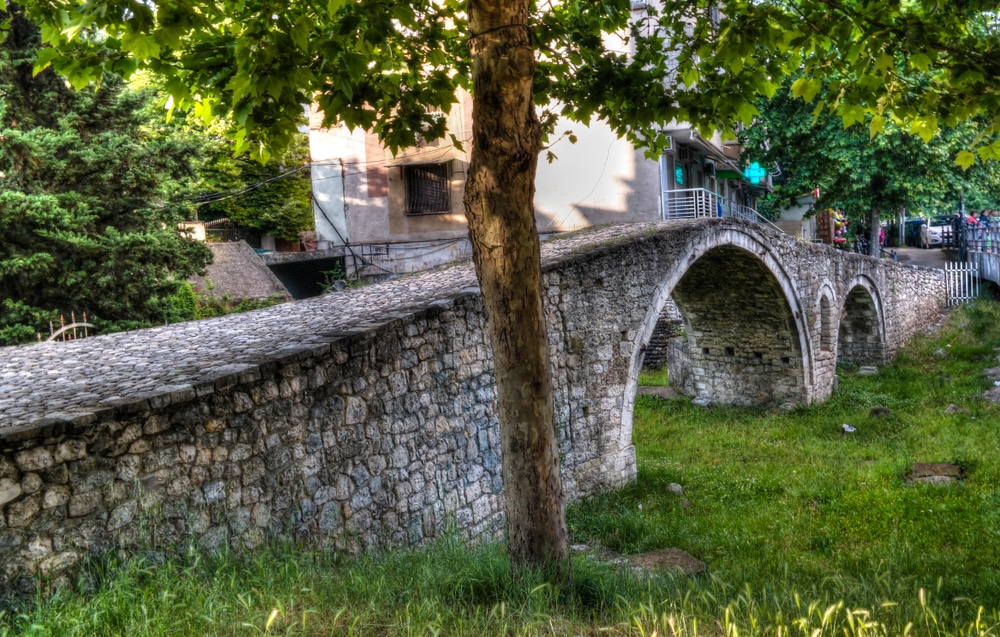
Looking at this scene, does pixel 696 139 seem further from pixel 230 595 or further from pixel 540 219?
pixel 230 595

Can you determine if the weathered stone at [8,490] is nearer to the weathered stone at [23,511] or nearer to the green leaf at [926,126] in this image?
the weathered stone at [23,511]

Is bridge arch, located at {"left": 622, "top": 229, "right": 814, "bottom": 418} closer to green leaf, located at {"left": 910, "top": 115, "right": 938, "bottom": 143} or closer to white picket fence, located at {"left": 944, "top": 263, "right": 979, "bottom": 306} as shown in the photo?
green leaf, located at {"left": 910, "top": 115, "right": 938, "bottom": 143}

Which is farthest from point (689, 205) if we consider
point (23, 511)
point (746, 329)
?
point (23, 511)

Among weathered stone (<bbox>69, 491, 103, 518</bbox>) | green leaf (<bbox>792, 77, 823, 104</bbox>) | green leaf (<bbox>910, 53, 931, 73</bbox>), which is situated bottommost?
weathered stone (<bbox>69, 491, 103, 518</bbox>)

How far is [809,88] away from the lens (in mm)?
4664

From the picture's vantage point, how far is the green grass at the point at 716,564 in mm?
3342

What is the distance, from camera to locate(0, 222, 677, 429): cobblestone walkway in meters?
4.51

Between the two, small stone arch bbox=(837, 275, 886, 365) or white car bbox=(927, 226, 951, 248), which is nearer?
small stone arch bbox=(837, 275, 886, 365)

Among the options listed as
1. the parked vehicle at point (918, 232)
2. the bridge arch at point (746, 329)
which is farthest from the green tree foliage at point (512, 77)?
the parked vehicle at point (918, 232)

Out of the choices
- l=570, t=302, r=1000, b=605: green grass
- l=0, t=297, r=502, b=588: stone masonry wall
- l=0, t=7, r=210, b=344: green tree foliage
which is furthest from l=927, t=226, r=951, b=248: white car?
l=0, t=297, r=502, b=588: stone masonry wall

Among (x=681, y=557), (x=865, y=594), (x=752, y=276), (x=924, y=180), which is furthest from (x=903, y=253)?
(x=865, y=594)

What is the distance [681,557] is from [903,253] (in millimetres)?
30846

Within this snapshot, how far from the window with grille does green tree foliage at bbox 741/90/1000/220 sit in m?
10.6

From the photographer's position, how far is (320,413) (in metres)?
5.45
